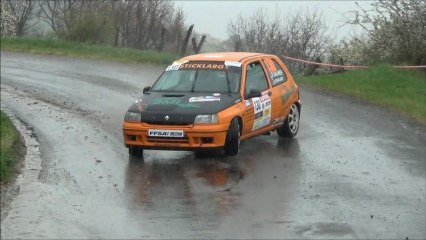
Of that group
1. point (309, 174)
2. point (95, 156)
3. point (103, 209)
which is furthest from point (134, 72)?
point (103, 209)

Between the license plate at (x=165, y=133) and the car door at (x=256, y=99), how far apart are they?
1245mm

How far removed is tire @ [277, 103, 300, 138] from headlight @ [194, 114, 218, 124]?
101 inches

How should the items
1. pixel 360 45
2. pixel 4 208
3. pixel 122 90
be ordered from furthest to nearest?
pixel 360 45 < pixel 122 90 < pixel 4 208

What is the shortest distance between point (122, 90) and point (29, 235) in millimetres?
12270

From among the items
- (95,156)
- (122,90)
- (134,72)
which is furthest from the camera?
(134,72)

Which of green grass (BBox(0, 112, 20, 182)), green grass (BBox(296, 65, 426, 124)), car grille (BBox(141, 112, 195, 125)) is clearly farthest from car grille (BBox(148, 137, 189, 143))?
green grass (BBox(296, 65, 426, 124))

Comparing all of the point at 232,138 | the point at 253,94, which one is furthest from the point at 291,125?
the point at 232,138

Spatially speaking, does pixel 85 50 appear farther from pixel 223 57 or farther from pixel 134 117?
pixel 134 117

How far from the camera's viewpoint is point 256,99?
12688 mm

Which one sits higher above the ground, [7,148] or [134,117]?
[134,117]

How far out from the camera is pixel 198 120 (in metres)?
11.6

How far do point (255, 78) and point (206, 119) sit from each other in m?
1.96

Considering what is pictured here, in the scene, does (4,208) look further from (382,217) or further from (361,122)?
(361,122)

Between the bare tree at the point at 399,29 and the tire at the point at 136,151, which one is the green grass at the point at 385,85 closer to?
the bare tree at the point at 399,29
